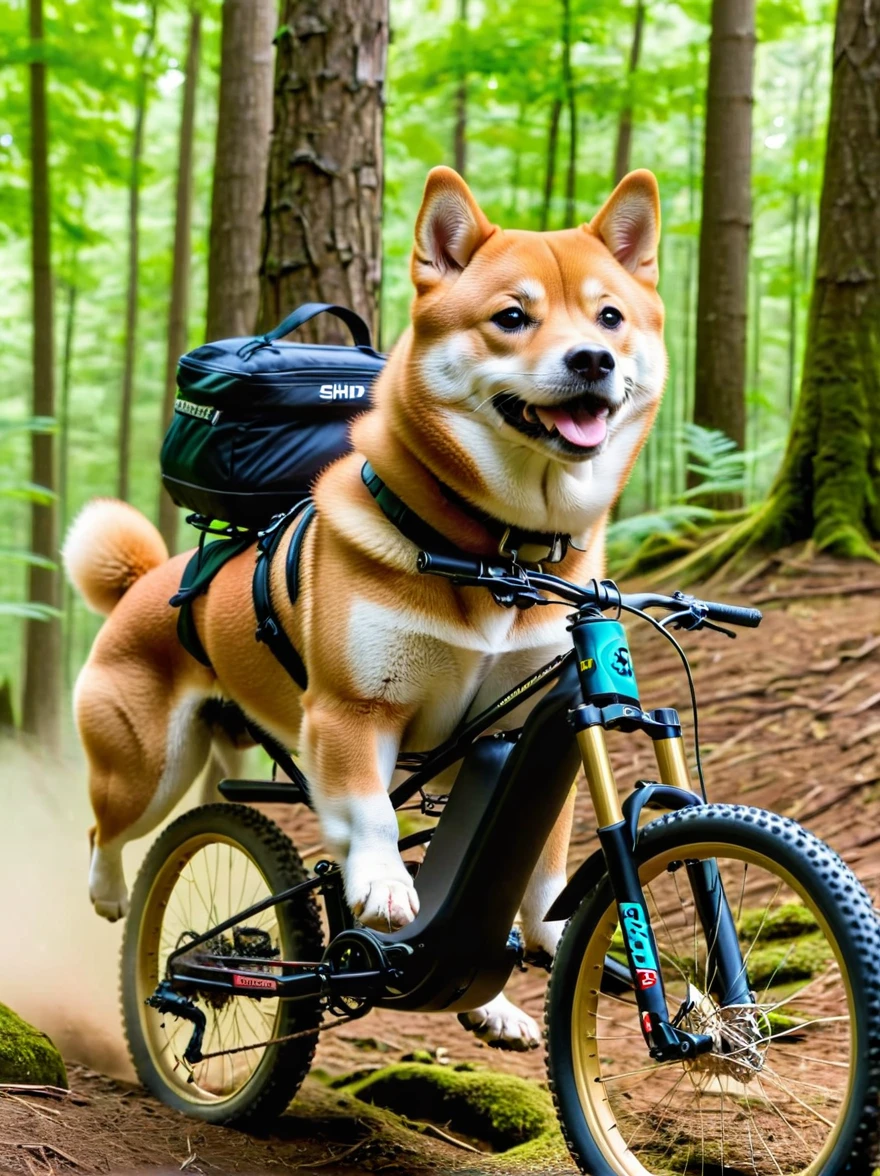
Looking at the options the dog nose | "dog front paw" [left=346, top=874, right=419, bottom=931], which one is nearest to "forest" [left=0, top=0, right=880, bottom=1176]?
"dog front paw" [left=346, top=874, right=419, bottom=931]

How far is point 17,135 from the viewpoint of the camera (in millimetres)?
11750

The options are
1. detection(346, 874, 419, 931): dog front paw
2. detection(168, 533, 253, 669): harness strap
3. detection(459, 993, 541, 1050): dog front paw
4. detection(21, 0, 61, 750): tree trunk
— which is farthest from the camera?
detection(21, 0, 61, 750): tree trunk

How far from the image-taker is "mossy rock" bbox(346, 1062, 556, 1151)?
3420 millimetres

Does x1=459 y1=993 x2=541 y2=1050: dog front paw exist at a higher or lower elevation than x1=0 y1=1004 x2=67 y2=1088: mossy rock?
higher

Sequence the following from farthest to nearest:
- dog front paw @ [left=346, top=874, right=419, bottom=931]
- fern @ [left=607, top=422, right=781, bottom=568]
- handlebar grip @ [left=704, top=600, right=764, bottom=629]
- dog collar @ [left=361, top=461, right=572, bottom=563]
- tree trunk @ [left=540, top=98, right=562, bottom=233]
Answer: tree trunk @ [left=540, top=98, right=562, bottom=233] → fern @ [left=607, top=422, right=781, bottom=568] → dog collar @ [left=361, top=461, right=572, bottom=563] → dog front paw @ [left=346, top=874, right=419, bottom=931] → handlebar grip @ [left=704, top=600, right=764, bottom=629]

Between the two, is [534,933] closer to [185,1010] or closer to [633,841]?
[633,841]

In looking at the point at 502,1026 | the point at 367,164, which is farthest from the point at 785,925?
the point at 367,164

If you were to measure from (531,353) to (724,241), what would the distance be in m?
6.85

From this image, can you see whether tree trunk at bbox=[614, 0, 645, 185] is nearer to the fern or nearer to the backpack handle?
the fern

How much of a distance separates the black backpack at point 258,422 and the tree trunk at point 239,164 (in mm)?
4429

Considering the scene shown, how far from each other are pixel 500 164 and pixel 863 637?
15.4m

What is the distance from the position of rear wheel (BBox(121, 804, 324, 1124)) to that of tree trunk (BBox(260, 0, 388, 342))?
213cm

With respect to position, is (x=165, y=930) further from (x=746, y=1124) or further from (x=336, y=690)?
(x=746, y=1124)

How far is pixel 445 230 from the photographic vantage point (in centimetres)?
276
